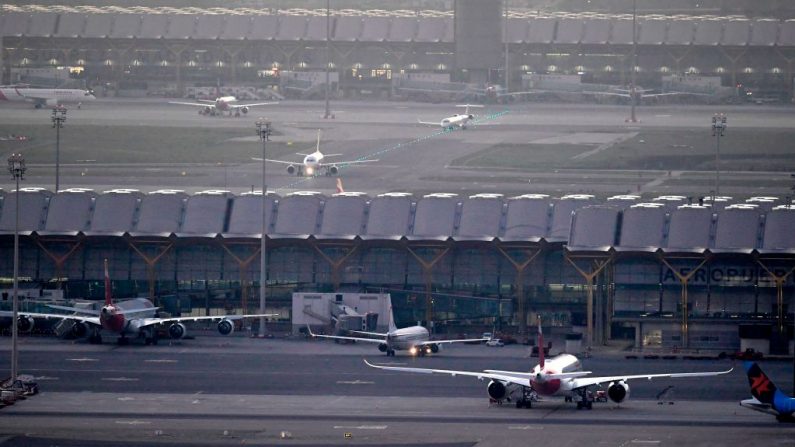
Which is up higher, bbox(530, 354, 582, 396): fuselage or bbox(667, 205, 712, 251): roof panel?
bbox(667, 205, 712, 251): roof panel

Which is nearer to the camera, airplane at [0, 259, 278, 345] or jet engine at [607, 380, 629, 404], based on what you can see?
jet engine at [607, 380, 629, 404]

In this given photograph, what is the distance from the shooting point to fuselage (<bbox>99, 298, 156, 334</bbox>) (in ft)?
356

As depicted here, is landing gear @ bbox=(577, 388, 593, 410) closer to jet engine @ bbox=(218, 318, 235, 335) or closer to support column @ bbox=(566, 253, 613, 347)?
support column @ bbox=(566, 253, 613, 347)

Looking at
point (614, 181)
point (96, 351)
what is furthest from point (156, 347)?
point (614, 181)

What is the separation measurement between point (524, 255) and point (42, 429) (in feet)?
152

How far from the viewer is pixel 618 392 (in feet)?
285

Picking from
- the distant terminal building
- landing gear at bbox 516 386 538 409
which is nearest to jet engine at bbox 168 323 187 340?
the distant terminal building

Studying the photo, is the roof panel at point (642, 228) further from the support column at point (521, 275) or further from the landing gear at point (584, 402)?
the landing gear at point (584, 402)

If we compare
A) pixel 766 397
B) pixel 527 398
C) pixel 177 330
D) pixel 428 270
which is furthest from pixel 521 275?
pixel 766 397

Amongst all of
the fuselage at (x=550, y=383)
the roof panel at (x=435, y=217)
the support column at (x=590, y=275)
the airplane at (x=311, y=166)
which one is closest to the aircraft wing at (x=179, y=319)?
the roof panel at (x=435, y=217)

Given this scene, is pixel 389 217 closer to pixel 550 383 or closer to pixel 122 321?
pixel 122 321

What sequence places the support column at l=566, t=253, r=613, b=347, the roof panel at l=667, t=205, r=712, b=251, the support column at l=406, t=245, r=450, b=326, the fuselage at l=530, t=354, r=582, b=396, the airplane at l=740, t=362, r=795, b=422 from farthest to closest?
the support column at l=406, t=245, r=450, b=326, the roof panel at l=667, t=205, r=712, b=251, the support column at l=566, t=253, r=613, b=347, the fuselage at l=530, t=354, r=582, b=396, the airplane at l=740, t=362, r=795, b=422

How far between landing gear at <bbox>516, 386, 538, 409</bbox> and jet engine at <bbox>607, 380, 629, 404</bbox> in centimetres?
412

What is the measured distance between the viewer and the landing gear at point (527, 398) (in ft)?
288
